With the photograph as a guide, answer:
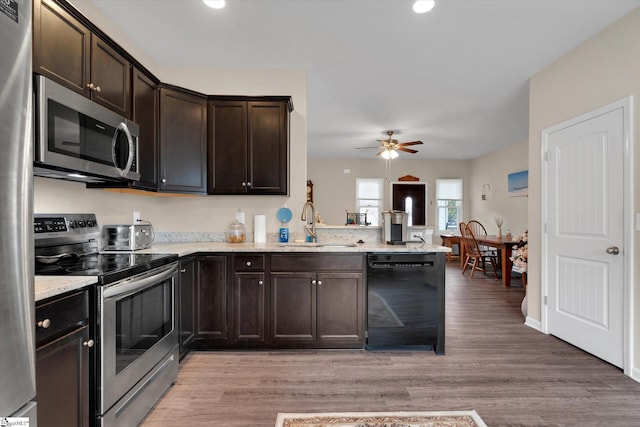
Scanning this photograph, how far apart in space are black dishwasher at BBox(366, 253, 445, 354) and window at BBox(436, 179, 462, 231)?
254 inches


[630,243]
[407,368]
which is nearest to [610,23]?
[630,243]

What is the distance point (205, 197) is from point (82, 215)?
4.01 ft

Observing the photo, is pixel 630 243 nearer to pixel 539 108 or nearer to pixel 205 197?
pixel 539 108

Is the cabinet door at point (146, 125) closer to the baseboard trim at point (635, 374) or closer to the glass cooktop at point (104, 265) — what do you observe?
the glass cooktop at point (104, 265)

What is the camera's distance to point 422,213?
28.1ft

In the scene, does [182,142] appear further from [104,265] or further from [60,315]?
[60,315]

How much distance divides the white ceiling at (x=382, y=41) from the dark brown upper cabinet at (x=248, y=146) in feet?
1.80

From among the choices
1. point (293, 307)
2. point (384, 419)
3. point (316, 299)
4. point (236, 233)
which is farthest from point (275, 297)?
point (384, 419)

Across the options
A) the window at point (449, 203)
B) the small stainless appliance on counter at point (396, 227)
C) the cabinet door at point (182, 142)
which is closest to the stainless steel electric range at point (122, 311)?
the cabinet door at point (182, 142)

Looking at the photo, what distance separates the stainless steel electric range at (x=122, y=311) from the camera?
1.47 metres

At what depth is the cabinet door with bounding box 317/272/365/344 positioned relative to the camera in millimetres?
2684

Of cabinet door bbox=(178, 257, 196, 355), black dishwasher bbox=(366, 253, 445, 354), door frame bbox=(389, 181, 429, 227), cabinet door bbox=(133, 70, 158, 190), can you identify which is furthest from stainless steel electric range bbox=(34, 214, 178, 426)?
door frame bbox=(389, 181, 429, 227)

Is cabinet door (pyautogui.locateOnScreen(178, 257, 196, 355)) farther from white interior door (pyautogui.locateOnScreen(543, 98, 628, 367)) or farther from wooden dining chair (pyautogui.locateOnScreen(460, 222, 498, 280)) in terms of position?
wooden dining chair (pyautogui.locateOnScreen(460, 222, 498, 280))

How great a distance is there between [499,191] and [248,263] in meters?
6.80
